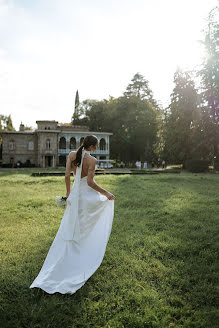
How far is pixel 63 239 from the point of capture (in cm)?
326

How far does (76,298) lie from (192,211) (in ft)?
16.6

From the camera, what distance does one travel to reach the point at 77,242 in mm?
3279

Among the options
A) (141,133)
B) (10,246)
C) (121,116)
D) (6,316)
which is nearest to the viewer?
(6,316)

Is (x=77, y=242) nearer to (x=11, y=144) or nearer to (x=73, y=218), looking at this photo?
(x=73, y=218)

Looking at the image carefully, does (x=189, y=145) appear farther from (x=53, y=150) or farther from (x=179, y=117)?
(x=53, y=150)

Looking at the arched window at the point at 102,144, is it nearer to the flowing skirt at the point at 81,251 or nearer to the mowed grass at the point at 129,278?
the mowed grass at the point at 129,278

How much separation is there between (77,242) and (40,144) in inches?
1444

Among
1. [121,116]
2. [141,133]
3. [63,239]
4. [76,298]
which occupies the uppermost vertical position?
[121,116]

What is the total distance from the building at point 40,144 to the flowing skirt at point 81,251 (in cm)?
3486

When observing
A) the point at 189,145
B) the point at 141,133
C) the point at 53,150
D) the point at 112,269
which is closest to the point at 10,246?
the point at 112,269

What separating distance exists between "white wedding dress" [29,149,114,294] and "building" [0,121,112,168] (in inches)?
1374

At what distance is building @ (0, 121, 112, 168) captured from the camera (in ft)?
126

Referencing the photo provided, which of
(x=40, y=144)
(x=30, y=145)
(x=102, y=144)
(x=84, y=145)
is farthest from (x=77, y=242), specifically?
(x=102, y=144)

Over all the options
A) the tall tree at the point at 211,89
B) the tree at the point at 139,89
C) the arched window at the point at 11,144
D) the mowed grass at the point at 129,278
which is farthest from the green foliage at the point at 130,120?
the mowed grass at the point at 129,278
